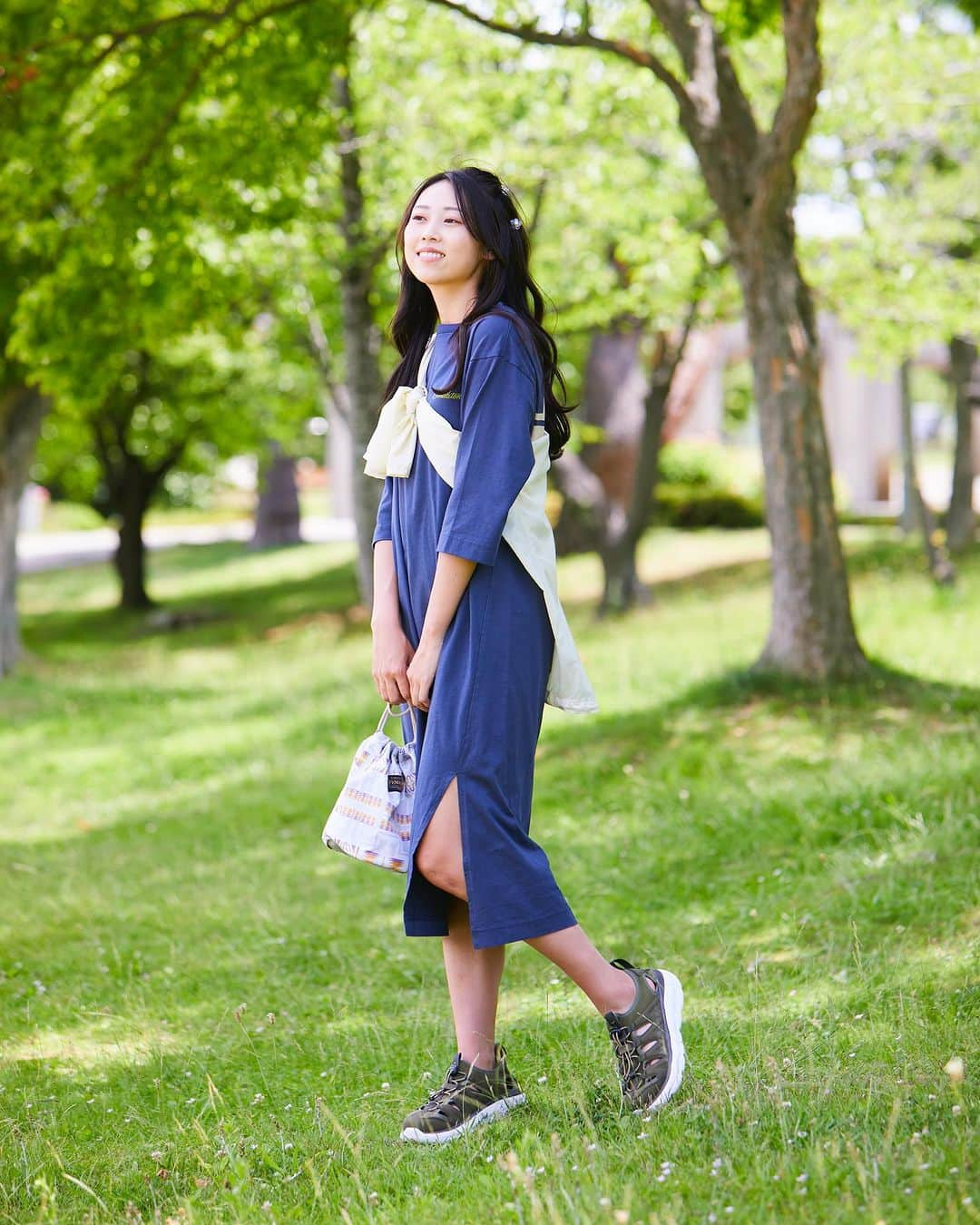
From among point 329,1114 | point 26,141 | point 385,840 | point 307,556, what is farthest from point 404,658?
point 307,556

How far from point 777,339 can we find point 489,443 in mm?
5357

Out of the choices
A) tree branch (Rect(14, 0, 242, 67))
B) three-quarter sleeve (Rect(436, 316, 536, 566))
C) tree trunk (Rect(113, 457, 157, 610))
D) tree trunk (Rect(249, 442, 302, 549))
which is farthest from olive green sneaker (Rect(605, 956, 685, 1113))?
tree trunk (Rect(249, 442, 302, 549))

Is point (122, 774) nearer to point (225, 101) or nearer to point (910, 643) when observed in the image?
point (225, 101)

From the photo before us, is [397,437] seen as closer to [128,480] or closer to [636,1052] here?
[636,1052]

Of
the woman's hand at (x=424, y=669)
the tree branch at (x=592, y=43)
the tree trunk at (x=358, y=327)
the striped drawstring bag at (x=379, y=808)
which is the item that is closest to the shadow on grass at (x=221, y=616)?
the tree trunk at (x=358, y=327)

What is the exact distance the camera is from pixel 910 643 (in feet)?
32.7

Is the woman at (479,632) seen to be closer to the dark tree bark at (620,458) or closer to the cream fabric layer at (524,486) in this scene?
the cream fabric layer at (524,486)

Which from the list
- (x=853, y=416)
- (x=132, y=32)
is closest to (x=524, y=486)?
(x=132, y=32)

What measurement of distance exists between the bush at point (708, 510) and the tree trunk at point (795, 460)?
12836 millimetres

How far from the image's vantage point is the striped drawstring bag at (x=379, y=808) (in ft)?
10.8

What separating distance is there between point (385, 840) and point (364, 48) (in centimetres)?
1171

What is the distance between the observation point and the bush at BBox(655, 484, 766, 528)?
21094 mm

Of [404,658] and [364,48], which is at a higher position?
[364,48]

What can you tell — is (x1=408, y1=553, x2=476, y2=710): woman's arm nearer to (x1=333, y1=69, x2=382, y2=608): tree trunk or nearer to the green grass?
the green grass
